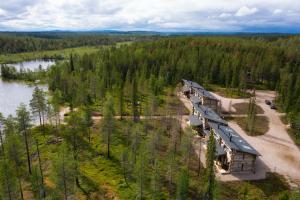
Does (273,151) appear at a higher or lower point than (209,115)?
lower

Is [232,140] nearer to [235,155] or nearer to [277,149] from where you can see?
[235,155]

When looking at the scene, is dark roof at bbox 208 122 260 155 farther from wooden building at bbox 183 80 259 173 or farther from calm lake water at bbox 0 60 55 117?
calm lake water at bbox 0 60 55 117

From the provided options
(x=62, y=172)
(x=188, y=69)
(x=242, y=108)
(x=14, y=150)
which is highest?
(x=188, y=69)

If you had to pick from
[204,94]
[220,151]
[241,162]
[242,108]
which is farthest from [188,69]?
[241,162]

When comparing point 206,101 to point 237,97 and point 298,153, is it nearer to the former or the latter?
point 237,97

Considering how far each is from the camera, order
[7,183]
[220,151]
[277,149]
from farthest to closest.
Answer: [277,149] → [220,151] → [7,183]

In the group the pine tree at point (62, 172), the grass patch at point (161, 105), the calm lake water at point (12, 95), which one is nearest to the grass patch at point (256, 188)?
the pine tree at point (62, 172)

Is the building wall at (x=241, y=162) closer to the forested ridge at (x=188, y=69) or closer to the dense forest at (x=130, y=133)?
the dense forest at (x=130, y=133)

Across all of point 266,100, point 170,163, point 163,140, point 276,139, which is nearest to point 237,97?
point 266,100

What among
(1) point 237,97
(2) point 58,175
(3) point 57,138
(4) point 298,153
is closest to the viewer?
(2) point 58,175
